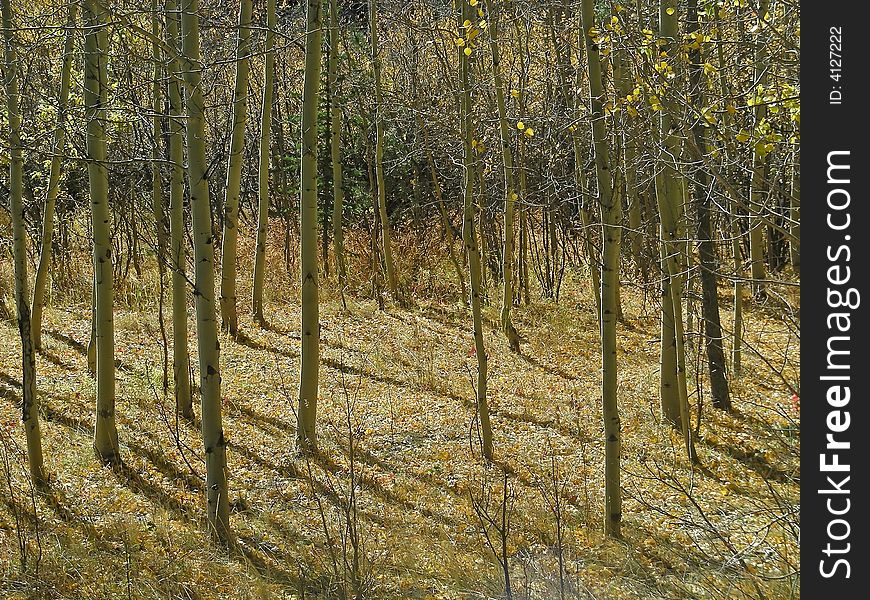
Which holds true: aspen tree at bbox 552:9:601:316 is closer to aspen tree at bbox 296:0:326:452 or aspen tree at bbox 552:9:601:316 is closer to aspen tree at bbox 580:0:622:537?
aspen tree at bbox 296:0:326:452

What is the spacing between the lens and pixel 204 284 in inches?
210

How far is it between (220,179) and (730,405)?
386 inches

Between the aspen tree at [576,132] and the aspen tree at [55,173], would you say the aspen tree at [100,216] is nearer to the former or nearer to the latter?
the aspen tree at [55,173]

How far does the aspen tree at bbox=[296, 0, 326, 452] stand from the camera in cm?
680

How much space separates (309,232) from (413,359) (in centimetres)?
361

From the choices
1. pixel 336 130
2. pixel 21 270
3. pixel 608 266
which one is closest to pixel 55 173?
pixel 21 270

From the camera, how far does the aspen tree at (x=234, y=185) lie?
30.1 feet

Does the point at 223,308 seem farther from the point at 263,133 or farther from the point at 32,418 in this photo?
the point at 32,418

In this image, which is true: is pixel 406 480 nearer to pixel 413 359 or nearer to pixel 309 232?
pixel 309 232

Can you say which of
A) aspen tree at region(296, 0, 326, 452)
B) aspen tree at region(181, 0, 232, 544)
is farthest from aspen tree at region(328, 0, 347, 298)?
aspen tree at region(181, 0, 232, 544)

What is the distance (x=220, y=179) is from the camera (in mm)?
14742

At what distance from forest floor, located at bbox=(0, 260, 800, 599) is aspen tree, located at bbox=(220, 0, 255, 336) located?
507mm
